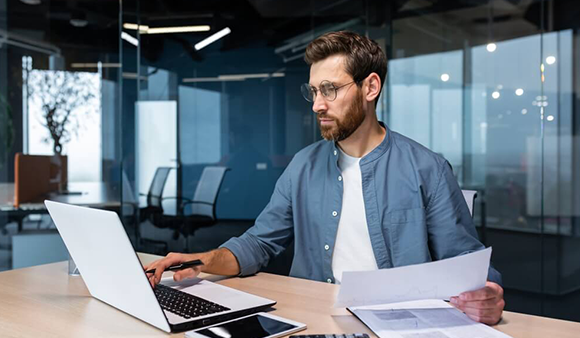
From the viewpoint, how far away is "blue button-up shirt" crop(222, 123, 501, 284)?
65.7 inches

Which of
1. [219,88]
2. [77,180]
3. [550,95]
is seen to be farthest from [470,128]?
[77,180]

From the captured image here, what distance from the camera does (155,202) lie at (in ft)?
16.0

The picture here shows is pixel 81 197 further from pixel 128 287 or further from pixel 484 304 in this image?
pixel 484 304

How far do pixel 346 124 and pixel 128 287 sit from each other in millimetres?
885

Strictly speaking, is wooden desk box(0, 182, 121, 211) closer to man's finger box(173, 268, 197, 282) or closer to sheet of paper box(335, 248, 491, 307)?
man's finger box(173, 268, 197, 282)

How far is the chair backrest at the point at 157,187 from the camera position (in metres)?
4.86

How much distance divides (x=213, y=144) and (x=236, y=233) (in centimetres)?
81

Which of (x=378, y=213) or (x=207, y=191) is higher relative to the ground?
(x=378, y=213)

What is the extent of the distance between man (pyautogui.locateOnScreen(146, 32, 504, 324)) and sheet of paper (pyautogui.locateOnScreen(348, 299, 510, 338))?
1.39ft

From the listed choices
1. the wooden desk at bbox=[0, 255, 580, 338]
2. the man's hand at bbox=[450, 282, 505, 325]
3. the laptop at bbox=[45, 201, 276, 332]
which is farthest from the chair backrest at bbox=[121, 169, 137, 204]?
the man's hand at bbox=[450, 282, 505, 325]

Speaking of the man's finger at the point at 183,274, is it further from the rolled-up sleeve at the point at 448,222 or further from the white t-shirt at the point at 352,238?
the rolled-up sleeve at the point at 448,222

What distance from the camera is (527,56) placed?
3926mm

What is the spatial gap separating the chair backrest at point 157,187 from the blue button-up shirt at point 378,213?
3126 mm

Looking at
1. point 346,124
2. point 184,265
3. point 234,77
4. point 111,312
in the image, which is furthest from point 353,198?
point 234,77
